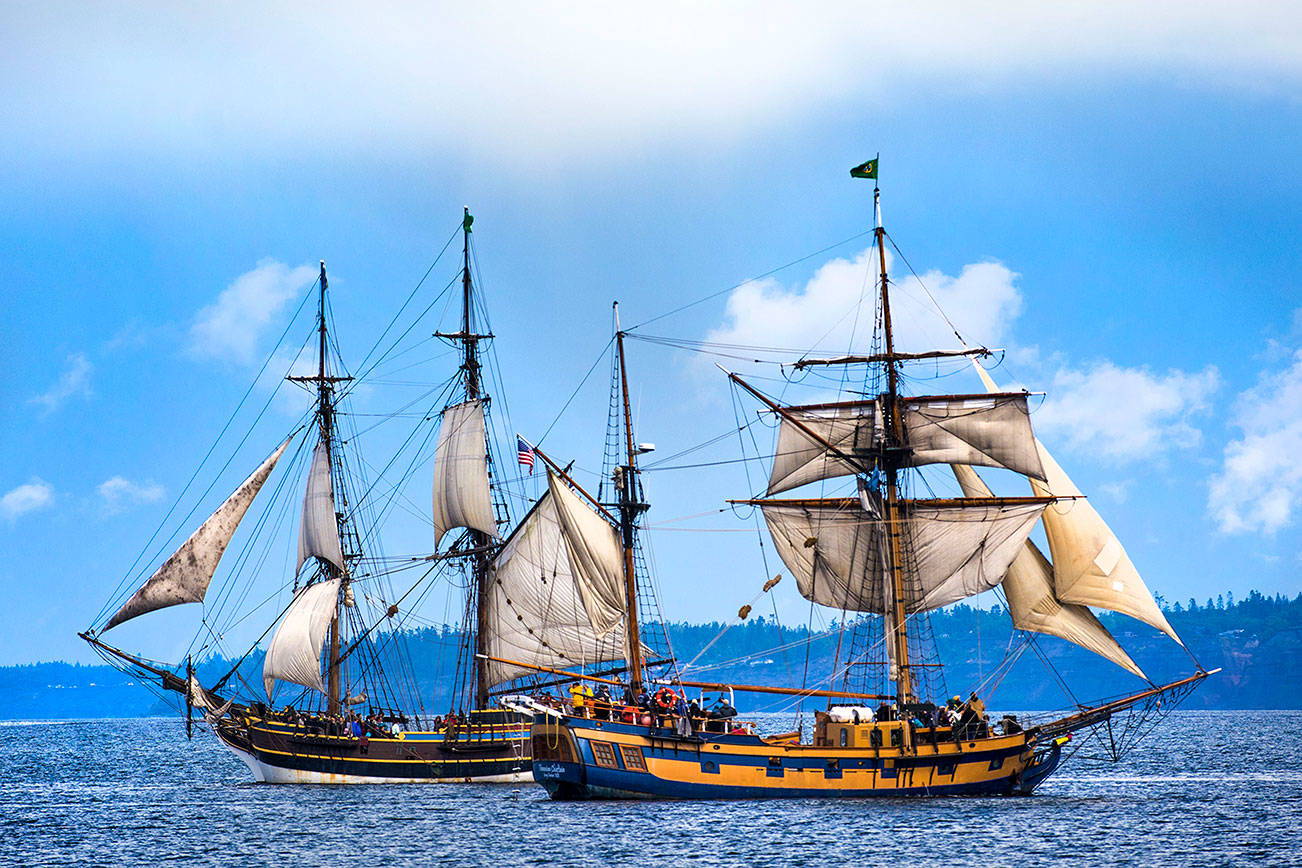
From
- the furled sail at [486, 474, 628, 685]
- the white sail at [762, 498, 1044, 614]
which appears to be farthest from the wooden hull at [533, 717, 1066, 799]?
the furled sail at [486, 474, 628, 685]

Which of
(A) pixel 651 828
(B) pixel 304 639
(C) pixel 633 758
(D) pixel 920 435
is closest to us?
(A) pixel 651 828

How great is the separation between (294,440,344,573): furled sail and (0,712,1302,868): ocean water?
1260cm

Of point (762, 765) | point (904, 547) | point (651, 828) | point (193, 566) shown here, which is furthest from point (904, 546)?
point (193, 566)

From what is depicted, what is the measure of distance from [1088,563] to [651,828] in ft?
71.6

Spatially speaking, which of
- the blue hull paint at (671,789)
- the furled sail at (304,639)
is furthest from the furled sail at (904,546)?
the furled sail at (304,639)

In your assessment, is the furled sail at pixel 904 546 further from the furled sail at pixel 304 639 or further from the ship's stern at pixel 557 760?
the furled sail at pixel 304 639

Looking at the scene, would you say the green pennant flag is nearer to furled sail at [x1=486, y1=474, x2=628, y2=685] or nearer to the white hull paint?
furled sail at [x1=486, y1=474, x2=628, y2=685]

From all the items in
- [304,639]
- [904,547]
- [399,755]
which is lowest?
[399,755]

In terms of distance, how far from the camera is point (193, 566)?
77.1 metres

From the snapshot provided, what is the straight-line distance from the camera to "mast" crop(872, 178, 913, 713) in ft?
215

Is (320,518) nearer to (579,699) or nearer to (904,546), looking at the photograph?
(579,699)

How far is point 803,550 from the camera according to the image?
229ft

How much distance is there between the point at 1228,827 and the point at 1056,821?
646 cm

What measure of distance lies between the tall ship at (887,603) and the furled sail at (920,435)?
71 mm
